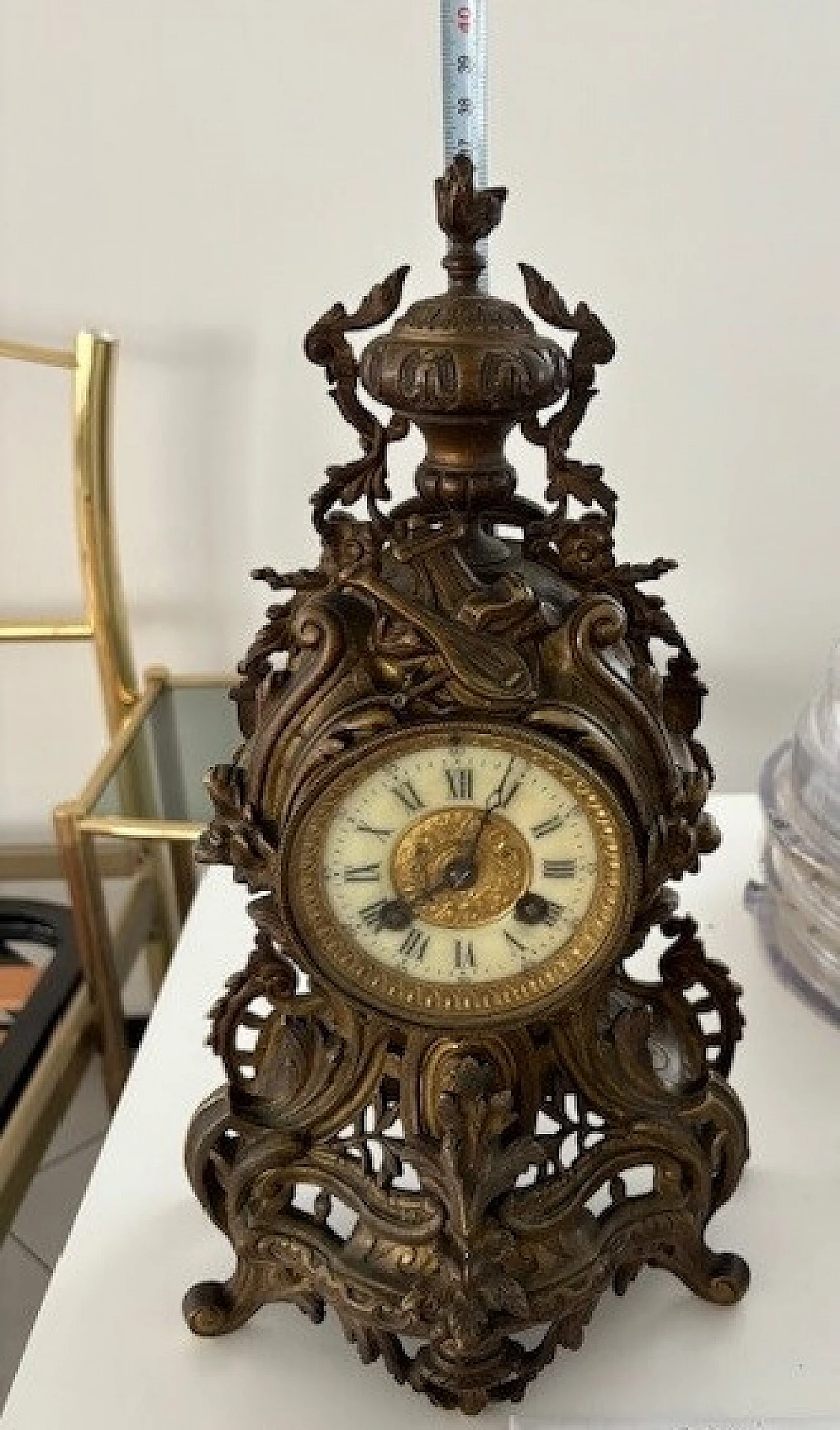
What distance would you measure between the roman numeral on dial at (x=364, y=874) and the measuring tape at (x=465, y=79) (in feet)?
0.93

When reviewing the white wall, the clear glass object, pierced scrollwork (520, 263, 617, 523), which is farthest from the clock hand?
the white wall

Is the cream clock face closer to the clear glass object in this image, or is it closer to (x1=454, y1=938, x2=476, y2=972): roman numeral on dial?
(x1=454, y1=938, x2=476, y2=972): roman numeral on dial

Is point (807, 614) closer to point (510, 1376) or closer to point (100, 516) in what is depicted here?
point (100, 516)

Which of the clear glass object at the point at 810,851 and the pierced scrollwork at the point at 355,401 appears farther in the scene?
the clear glass object at the point at 810,851

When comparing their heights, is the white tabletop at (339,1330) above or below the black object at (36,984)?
above

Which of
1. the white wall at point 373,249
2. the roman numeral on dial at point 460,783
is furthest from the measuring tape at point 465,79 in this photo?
the white wall at point 373,249

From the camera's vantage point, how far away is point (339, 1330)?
0.77 m

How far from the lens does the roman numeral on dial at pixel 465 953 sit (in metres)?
0.66

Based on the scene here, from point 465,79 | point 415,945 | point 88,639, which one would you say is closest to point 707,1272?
point 415,945

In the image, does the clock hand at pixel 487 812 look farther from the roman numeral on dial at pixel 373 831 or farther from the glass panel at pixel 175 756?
the glass panel at pixel 175 756

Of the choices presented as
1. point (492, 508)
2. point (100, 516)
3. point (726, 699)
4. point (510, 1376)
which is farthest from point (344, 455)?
point (510, 1376)

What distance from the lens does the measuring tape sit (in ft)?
2.07

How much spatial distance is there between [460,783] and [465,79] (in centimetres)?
33

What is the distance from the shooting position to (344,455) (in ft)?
4.60
